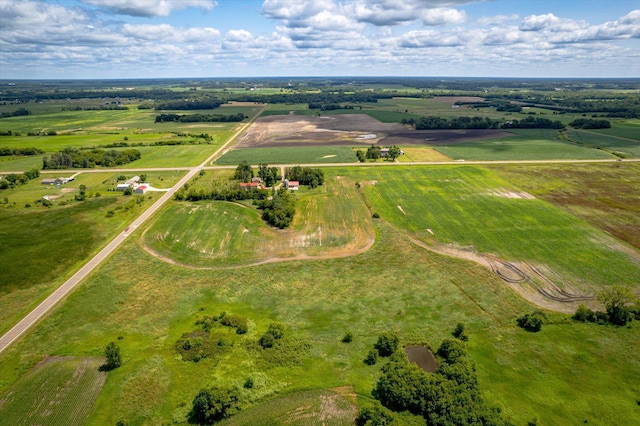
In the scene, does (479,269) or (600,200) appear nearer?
(479,269)

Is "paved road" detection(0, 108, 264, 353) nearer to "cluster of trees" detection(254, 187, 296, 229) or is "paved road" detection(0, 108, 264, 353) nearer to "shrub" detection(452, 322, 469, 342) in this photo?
"cluster of trees" detection(254, 187, 296, 229)

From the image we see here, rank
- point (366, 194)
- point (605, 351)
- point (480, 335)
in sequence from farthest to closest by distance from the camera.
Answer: point (366, 194) < point (480, 335) < point (605, 351)

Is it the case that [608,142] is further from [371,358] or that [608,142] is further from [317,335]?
[317,335]

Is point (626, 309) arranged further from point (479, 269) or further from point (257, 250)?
point (257, 250)

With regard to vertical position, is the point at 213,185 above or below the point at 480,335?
above

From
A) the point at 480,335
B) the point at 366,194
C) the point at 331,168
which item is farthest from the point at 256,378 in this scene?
the point at 331,168

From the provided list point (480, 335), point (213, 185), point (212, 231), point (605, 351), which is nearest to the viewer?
point (605, 351)
